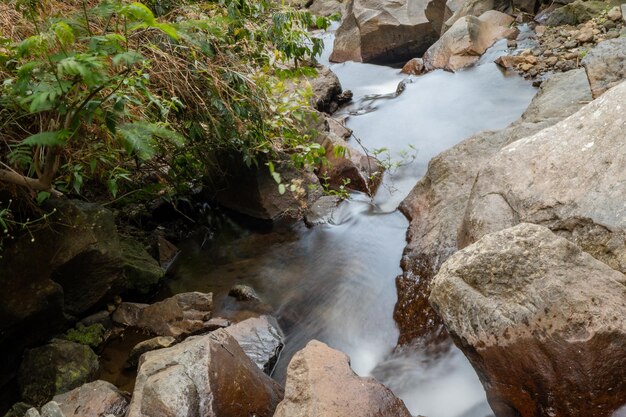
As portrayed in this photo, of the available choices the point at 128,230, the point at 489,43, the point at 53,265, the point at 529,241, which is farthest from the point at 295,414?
the point at 489,43

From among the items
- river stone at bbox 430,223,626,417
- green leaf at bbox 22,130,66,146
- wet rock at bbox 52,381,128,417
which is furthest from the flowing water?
green leaf at bbox 22,130,66,146

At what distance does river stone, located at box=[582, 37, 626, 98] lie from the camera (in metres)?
5.50

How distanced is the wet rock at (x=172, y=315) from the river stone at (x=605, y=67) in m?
4.58

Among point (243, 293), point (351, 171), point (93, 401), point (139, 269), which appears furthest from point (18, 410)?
point (351, 171)

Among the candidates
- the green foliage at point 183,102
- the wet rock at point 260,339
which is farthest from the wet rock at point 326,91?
the wet rock at point 260,339

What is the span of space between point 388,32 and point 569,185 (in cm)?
975

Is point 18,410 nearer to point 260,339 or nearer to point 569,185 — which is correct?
point 260,339

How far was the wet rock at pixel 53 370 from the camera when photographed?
3604 millimetres

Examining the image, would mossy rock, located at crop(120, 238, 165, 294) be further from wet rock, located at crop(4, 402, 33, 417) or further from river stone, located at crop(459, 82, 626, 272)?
river stone, located at crop(459, 82, 626, 272)

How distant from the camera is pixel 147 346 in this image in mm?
3895

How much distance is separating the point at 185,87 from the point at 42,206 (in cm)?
149

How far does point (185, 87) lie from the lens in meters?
4.39

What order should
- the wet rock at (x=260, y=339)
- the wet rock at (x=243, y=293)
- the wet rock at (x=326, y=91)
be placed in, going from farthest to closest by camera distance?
the wet rock at (x=326, y=91), the wet rock at (x=243, y=293), the wet rock at (x=260, y=339)

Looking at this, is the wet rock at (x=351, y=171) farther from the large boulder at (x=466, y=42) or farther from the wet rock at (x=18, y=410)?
the large boulder at (x=466, y=42)
